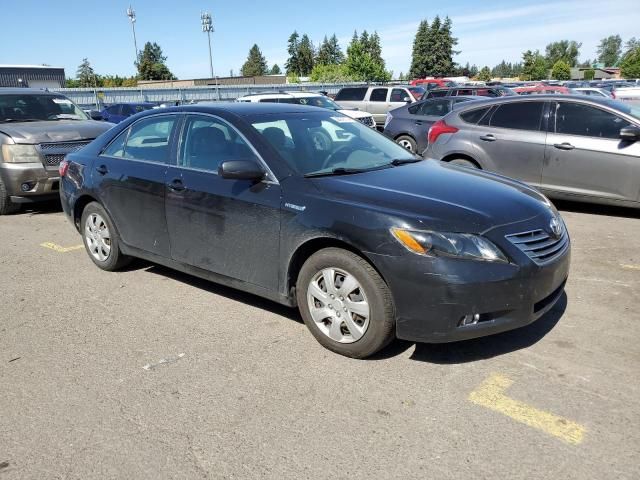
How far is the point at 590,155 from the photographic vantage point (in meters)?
7.02

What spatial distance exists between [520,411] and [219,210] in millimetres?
2479

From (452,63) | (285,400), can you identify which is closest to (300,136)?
(285,400)

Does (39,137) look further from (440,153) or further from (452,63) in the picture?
(452,63)

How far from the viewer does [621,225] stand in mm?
6801

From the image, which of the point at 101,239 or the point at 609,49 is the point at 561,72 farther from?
the point at 609,49

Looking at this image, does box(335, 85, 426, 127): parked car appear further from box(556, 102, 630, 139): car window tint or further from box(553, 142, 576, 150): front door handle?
box(553, 142, 576, 150): front door handle

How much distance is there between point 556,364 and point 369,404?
1.29 metres

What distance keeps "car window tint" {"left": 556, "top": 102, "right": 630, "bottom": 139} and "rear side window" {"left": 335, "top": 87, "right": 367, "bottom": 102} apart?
534 inches

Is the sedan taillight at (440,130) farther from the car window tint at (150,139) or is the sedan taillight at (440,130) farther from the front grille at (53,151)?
the front grille at (53,151)

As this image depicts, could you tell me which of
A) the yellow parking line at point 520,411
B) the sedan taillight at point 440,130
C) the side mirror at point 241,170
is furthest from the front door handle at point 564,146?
the side mirror at point 241,170

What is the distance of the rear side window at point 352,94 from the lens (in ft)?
66.9

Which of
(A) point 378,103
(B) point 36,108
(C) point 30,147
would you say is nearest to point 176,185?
(C) point 30,147

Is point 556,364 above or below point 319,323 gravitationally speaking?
below

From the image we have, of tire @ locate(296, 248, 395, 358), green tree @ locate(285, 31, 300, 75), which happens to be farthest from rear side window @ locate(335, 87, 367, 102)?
green tree @ locate(285, 31, 300, 75)
